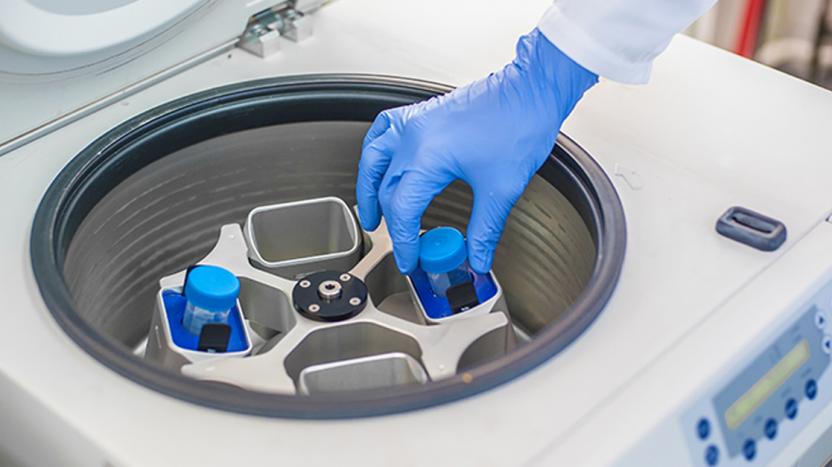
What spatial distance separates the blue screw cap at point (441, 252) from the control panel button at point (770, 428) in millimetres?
473

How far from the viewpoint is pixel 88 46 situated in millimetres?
1447

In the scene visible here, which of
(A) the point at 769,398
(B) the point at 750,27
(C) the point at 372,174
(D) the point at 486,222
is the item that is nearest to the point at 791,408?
(A) the point at 769,398

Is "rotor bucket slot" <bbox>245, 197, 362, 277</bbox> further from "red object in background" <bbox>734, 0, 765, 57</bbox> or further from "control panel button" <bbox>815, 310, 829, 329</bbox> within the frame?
"red object in background" <bbox>734, 0, 765, 57</bbox>

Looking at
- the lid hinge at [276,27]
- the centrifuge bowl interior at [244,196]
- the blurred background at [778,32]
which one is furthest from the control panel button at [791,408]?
the blurred background at [778,32]

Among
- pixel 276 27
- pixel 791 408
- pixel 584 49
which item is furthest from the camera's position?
pixel 276 27

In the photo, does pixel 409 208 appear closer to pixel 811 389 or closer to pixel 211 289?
pixel 211 289

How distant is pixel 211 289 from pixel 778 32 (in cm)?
257

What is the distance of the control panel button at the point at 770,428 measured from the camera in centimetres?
122

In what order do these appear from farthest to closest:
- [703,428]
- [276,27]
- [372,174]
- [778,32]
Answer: [778,32] → [276,27] → [372,174] → [703,428]

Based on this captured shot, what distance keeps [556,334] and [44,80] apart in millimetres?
807

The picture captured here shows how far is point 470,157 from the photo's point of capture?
1.46 meters

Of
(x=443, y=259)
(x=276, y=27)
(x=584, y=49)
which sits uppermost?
(x=276, y=27)

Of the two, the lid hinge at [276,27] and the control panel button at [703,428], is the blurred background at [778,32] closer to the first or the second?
the lid hinge at [276,27]

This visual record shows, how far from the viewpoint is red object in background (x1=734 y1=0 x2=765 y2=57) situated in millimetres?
3176
